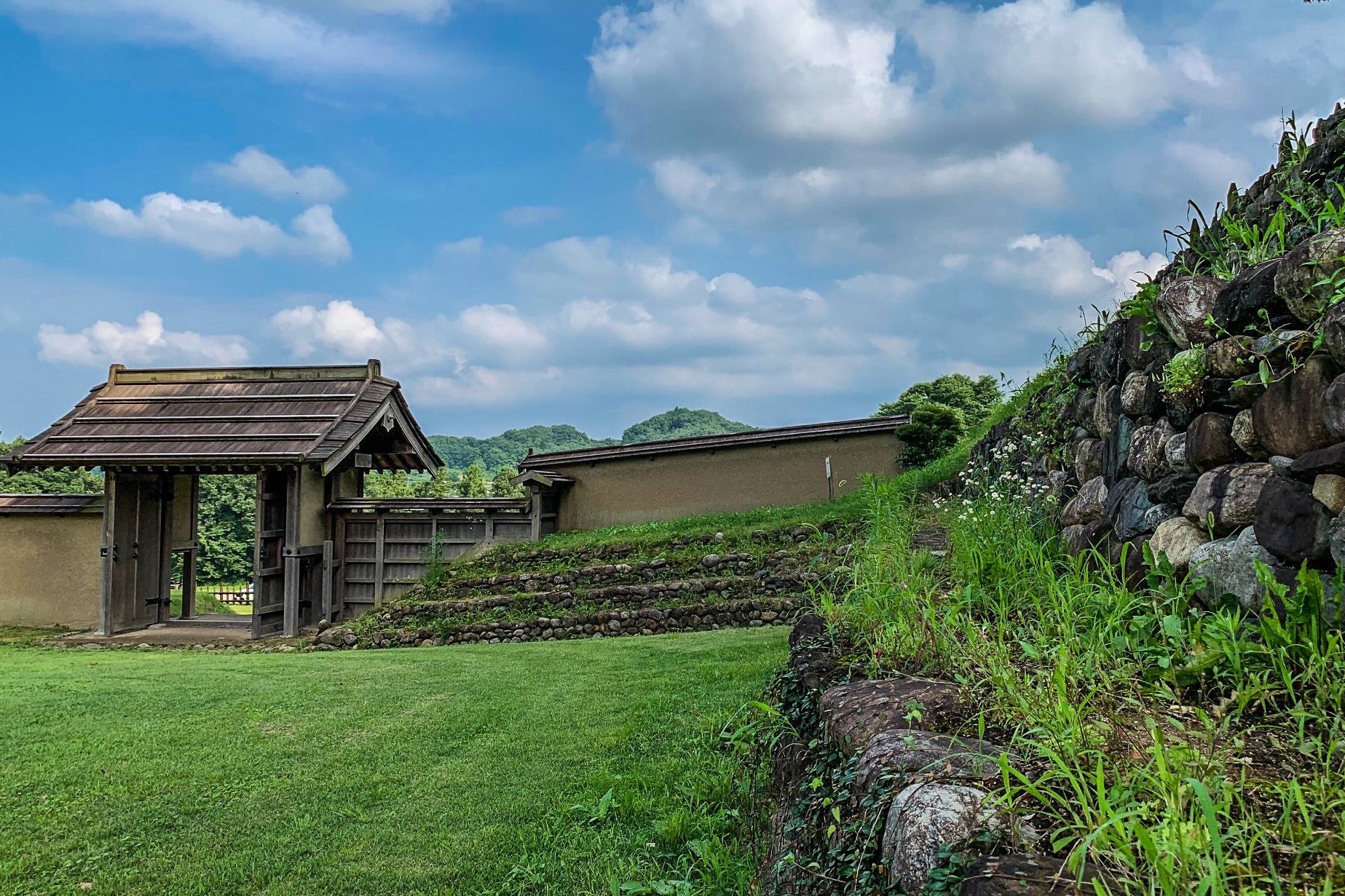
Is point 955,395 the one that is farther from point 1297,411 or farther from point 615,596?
point 1297,411

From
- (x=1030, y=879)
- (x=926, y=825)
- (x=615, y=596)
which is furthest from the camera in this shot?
(x=615, y=596)

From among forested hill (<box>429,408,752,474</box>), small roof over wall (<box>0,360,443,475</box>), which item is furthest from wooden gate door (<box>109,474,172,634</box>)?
forested hill (<box>429,408,752,474</box>)

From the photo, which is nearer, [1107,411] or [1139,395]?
[1139,395]

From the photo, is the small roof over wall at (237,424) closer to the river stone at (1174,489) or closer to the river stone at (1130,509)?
the river stone at (1130,509)

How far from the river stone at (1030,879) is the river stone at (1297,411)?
183 centimetres

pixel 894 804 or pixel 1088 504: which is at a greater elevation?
pixel 1088 504

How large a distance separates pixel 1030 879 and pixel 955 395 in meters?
26.1

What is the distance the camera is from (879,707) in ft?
9.25

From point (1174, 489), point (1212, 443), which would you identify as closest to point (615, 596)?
point (1174, 489)

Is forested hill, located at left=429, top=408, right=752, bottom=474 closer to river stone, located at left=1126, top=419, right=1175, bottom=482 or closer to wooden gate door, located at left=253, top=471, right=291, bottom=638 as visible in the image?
wooden gate door, located at left=253, top=471, right=291, bottom=638

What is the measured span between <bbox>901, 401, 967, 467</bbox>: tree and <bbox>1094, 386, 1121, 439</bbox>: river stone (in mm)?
10780

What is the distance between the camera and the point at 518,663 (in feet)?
27.0

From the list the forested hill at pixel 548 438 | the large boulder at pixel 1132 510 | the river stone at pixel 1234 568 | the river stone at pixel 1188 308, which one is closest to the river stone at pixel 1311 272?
the river stone at pixel 1188 308

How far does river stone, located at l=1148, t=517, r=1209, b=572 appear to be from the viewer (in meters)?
3.16
